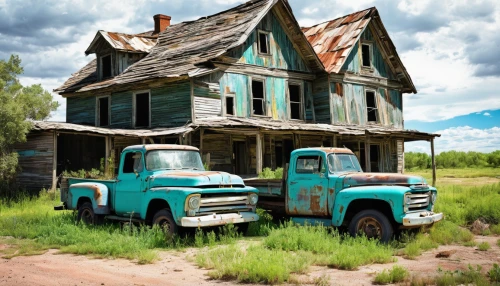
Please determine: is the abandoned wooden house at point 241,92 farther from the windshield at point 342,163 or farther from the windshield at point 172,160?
the windshield at point 342,163

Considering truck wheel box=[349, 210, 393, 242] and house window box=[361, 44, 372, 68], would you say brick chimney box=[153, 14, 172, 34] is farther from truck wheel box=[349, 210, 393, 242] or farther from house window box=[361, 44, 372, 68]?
truck wheel box=[349, 210, 393, 242]

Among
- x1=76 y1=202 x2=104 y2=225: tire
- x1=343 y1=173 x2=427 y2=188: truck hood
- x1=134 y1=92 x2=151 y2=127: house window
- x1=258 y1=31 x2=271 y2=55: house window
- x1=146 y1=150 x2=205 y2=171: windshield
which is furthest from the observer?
x1=258 y1=31 x2=271 y2=55: house window

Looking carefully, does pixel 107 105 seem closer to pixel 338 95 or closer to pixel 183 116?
pixel 183 116

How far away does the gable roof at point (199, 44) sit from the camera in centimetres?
2156

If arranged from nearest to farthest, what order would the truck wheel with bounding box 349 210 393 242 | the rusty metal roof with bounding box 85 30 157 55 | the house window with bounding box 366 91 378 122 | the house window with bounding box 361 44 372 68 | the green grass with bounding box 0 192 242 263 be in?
the green grass with bounding box 0 192 242 263 < the truck wheel with bounding box 349 210 393 242 < the rusty metal roof with bounding box 85 30 157 55 < the house window with bounding box 361 44 372 68 < the house window with bounding box 366 91 378 122

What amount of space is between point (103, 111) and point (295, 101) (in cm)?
909

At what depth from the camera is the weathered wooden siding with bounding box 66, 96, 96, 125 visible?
25.4 meters

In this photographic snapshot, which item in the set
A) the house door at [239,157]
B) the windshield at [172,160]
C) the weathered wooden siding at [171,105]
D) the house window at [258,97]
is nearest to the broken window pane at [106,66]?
the weathered wooden siding at [171,105]

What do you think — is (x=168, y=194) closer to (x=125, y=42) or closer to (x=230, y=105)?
(x=230, y=105)

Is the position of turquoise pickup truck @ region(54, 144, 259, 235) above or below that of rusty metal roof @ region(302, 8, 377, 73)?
below

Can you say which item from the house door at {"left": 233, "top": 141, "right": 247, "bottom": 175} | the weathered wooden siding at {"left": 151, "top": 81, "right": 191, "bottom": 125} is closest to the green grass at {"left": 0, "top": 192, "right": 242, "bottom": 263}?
the weathered wooden siding at {"left": 151, "top": 81, "right": 191, "bottom": 125}

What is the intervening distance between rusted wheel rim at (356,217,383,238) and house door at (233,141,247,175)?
13.9m

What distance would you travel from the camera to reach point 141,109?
23.5m

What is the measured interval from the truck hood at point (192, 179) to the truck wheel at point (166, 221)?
1.67ft
